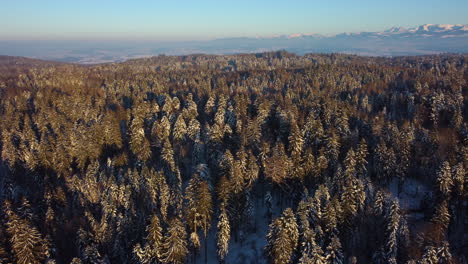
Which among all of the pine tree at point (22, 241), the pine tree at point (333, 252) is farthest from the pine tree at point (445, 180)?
the pine tree at point (22, 241)

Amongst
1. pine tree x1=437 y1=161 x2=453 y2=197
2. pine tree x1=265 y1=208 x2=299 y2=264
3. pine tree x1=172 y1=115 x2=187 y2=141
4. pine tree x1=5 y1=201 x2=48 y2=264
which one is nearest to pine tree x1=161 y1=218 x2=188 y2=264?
pine tree x1=265 y1=208 x2=299 y2=264

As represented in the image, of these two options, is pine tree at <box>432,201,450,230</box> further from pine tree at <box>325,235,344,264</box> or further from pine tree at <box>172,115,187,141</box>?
pine tree at <box>172,115,187,141</box>

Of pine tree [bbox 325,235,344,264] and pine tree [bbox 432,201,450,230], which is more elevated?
pine tree [bbox 432,201,450,230]

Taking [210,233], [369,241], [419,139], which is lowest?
[210,233]

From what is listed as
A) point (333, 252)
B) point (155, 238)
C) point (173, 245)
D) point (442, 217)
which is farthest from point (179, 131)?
point (442, 217)

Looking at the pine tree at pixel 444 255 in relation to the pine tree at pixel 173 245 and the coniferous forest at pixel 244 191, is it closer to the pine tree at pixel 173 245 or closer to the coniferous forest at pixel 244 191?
the coniferous forest at pixel 244 191

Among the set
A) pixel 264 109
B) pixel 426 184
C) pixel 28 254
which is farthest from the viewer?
pixel 264 109

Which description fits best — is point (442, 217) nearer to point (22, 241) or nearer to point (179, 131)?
point (22, 241)

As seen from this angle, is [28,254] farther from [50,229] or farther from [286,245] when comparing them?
[286,245]

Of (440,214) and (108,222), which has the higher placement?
(440,214)

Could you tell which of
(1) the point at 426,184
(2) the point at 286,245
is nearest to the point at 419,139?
(1) the point at 426,184

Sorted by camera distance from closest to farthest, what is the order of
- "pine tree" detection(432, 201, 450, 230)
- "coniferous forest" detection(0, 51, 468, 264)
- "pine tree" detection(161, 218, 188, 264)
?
"pine tree" detection(161, 218, 188, 264)
"coniferous forest" detection(0, 51, 468, 264)
"pine tree" detection(432, 201, 450, 230)
